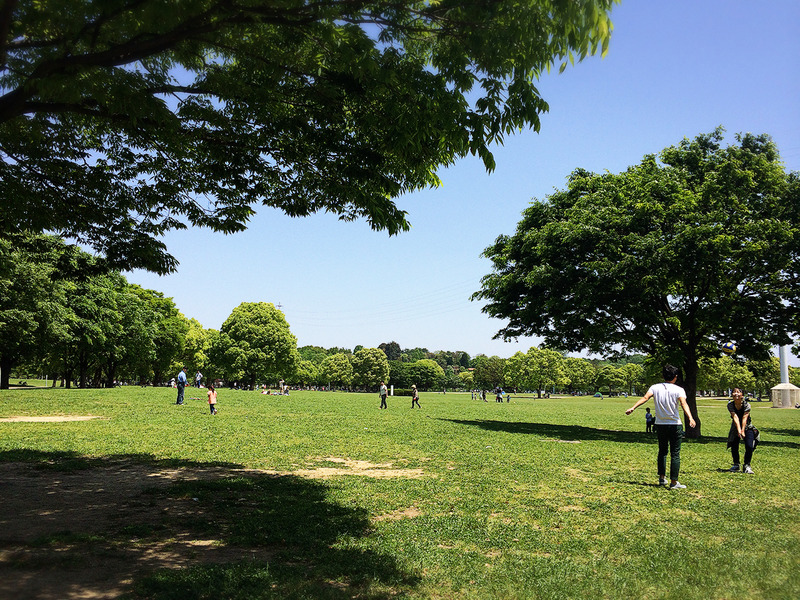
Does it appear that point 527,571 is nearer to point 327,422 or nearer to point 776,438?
point 327,422

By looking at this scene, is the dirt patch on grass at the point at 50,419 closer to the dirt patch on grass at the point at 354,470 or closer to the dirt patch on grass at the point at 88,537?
the dirt patch on grass at the point at 88,537

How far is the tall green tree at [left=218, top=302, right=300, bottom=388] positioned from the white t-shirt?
73.9m

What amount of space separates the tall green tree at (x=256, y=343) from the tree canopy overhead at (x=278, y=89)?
73.0 m

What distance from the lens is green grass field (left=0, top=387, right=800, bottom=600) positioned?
201 inches

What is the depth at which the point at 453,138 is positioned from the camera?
565cm

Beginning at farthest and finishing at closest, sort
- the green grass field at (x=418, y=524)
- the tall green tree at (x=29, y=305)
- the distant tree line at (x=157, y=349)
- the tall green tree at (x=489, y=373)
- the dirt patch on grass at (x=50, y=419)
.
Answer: the tall green tree at (x=489, y=373), the tall green tree at (x=29, y=305), the distant tree line at (x=157, y=349), the dirt patch on grass at (x=50, y=419), the green grass field at (x=418, y=524)

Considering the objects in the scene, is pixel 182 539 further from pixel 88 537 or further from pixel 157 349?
pixel 157 349

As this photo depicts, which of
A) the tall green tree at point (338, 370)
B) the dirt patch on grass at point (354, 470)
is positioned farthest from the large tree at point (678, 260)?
the tall green tree at point (338, 370)

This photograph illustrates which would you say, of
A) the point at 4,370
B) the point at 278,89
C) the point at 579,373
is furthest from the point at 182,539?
the point at 579,373

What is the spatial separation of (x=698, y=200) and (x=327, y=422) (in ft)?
59.5

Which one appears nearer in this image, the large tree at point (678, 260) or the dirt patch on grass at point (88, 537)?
the dirt patch on grass at point (88, 537)

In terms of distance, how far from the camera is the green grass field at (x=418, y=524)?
5.10 metres

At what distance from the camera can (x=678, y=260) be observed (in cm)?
2055

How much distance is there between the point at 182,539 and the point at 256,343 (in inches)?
3068
